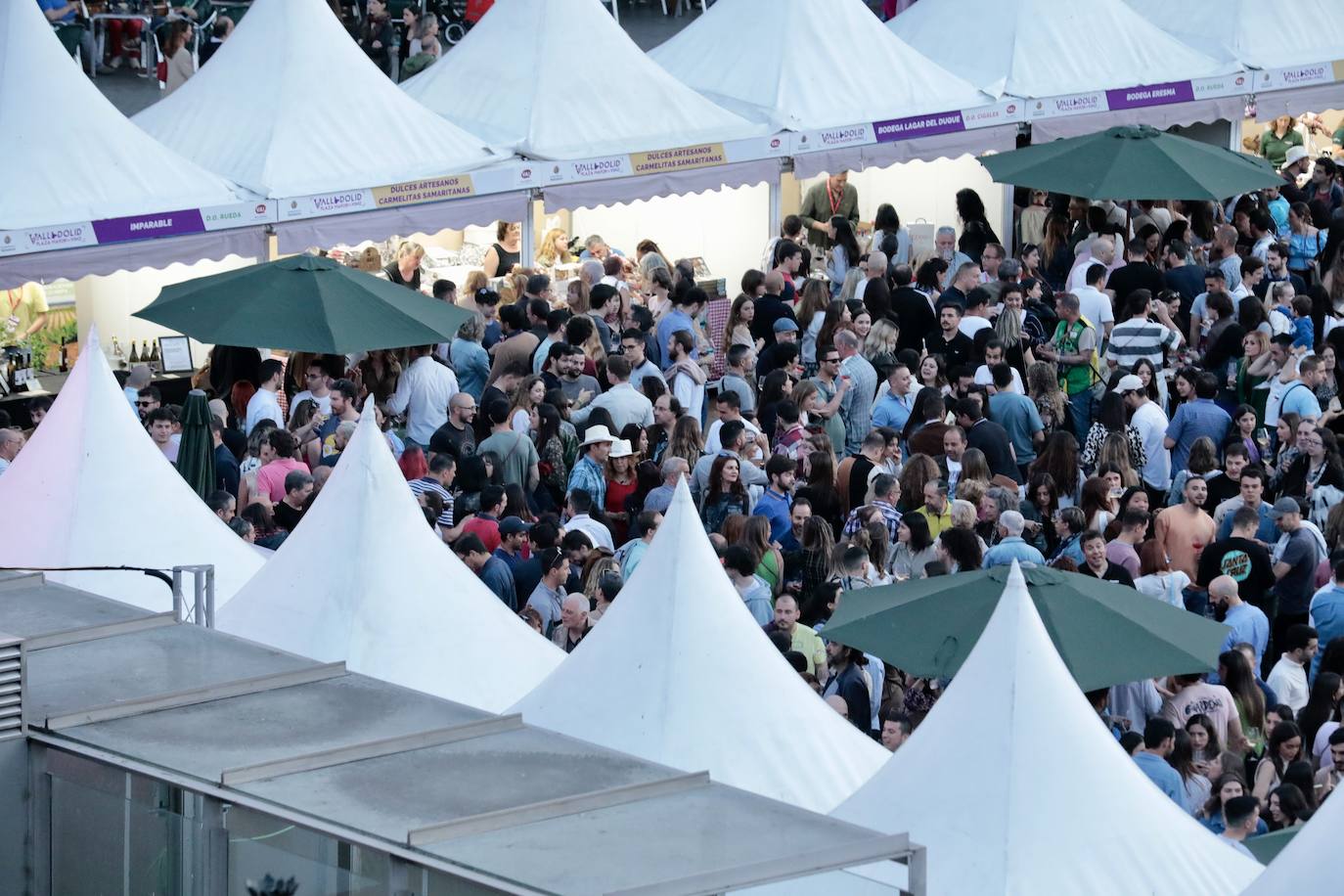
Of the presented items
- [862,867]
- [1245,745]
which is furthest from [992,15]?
[862,867]

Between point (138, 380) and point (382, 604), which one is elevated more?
point (138, 380)

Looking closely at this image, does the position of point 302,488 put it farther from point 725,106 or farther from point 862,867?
point 725,106

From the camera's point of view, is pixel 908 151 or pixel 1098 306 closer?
pixel 1098 306

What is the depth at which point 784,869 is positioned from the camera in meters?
5.21

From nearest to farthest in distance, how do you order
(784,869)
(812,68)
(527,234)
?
(784,869)
(527,234)
(812,68)

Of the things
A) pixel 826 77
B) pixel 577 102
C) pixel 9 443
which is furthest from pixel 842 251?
pixel 9 443

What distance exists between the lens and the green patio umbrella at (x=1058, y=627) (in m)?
8.28

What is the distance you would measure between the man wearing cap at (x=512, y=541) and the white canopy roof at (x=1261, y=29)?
1013 cm

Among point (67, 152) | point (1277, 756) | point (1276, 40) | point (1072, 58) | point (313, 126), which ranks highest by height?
point (1276, 40)

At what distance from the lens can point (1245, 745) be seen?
9.16 metres

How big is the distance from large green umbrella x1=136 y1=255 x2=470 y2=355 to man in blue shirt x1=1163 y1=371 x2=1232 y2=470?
3.92m

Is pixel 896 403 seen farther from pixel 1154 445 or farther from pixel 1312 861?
pixel 1312 861

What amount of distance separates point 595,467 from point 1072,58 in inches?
321

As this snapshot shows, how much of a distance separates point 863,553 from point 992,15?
30.7 ft
